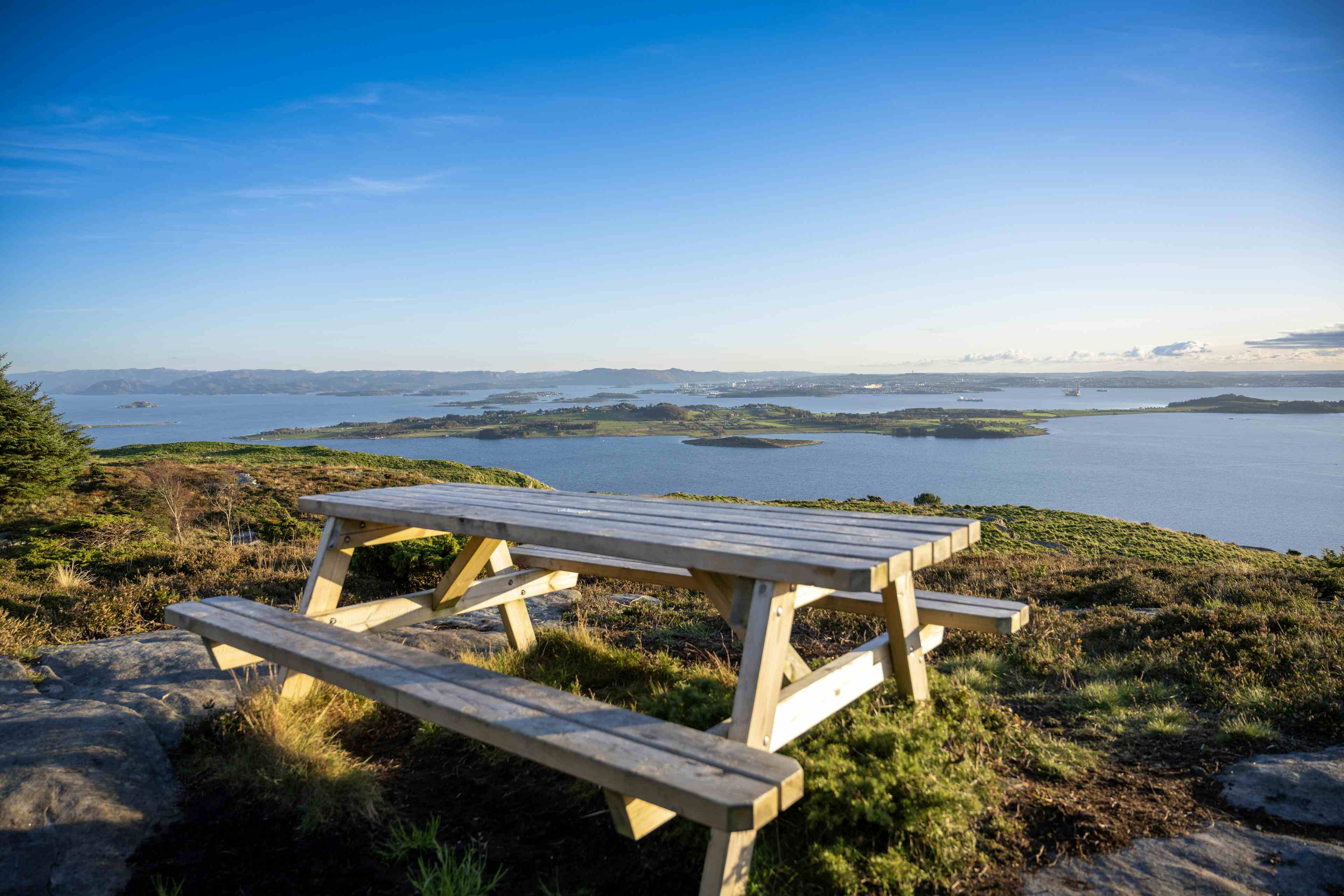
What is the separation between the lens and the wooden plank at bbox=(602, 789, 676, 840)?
6.31ft

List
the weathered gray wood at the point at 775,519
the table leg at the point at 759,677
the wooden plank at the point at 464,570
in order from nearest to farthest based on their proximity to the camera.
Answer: the table leg at the point at 759,677 < the weathered gray wood at the point at 775,519 < the wooden plank at the point at 464,570

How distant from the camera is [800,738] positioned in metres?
2.96

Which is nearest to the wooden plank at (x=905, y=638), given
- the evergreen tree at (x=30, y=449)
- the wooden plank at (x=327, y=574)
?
the wooden plank at (x=327, y=574)

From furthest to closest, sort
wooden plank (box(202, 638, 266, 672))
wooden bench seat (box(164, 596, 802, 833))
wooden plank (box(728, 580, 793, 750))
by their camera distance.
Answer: wooden plank (box(202, 638, 266, 672)) < wooden plank (box(728, 580, 793, 750)) < wooden bench seat (box(164, 596, 802, 833))

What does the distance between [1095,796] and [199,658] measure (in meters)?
5.18

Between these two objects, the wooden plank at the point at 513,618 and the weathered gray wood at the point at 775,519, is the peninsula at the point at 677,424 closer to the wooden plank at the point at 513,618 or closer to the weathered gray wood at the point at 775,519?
the wooden plank at the point at 513,618

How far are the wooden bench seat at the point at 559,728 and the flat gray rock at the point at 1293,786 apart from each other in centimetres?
251

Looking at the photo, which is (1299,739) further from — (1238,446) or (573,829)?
(1238,446)

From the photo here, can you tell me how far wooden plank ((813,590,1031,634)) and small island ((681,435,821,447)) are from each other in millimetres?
107780

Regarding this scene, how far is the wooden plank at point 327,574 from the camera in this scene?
3920 millimetres

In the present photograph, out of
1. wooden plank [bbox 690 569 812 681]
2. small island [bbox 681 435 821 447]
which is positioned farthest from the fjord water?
wooden plank [bbox 690 569 812 681]

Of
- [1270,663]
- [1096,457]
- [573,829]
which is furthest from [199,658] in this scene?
[1096,457]

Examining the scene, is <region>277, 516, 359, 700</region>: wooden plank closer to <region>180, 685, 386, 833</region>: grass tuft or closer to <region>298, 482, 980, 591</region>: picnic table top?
<region>298, 482, 980, 591</region>: picnic table top

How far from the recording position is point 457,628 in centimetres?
557
